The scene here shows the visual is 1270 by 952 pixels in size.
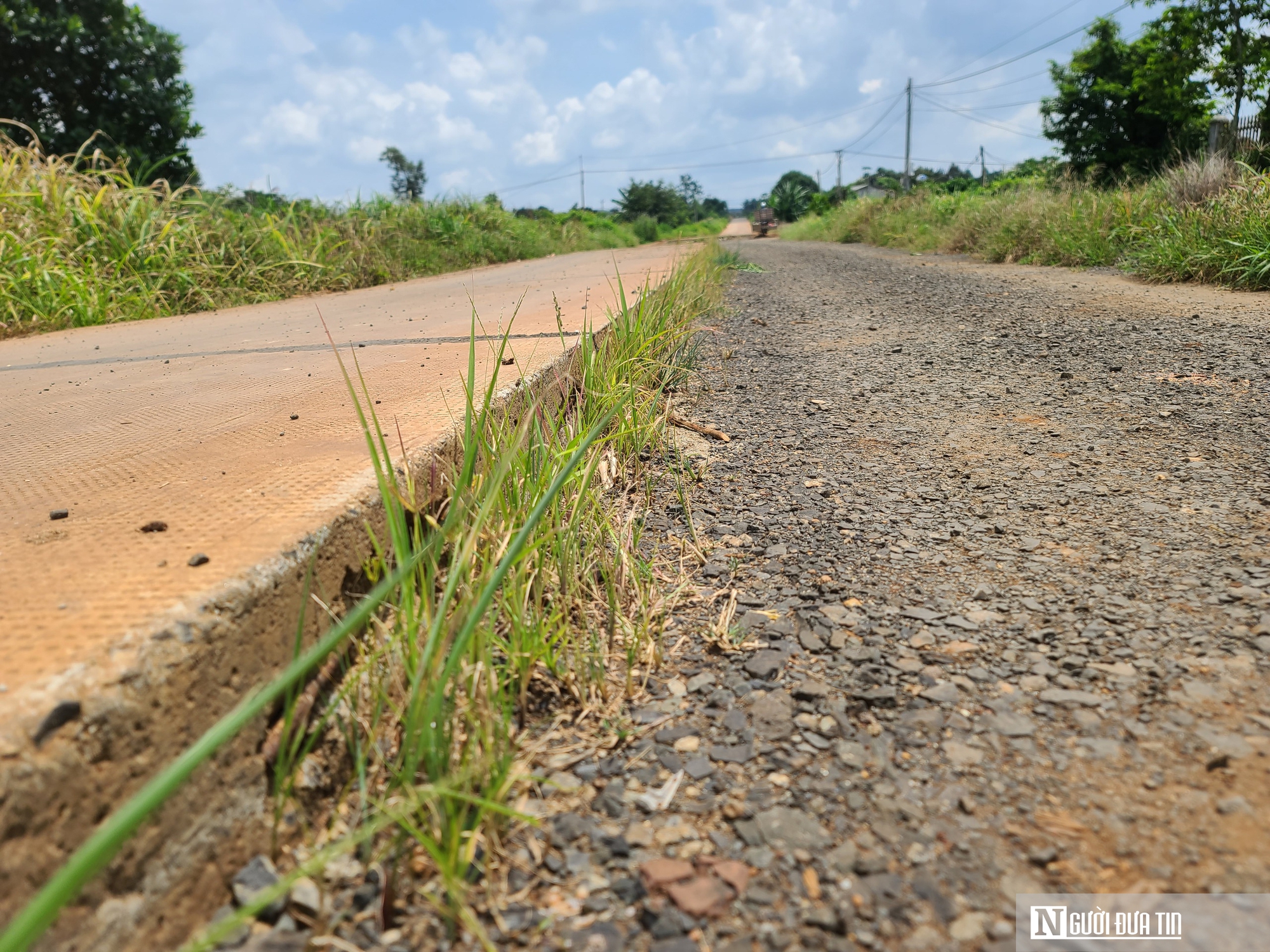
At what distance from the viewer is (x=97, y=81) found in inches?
599

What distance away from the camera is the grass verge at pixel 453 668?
73cm

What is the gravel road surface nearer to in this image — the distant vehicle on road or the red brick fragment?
the red brick fragment

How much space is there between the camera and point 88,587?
2.87ft

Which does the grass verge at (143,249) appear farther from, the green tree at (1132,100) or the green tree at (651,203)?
the green tree at (651,203)

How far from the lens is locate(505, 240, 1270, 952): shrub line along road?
78 centimetres

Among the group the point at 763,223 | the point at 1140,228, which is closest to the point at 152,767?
the point at 1140,228

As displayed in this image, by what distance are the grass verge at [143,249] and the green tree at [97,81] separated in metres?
9.69

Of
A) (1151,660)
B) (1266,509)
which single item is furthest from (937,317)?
(1151,660)

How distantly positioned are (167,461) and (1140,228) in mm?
7603

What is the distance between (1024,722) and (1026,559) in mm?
510

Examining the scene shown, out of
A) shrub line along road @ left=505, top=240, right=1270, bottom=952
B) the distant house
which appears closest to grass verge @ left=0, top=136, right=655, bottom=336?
shrub line along road @ left=505, top=240, right=1270, bottom=952

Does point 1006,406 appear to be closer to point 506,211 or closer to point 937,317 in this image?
point 937,317

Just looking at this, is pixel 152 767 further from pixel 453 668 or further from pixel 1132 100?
pixel 1132 100

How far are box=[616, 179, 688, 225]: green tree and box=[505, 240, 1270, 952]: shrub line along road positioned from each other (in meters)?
42.6
